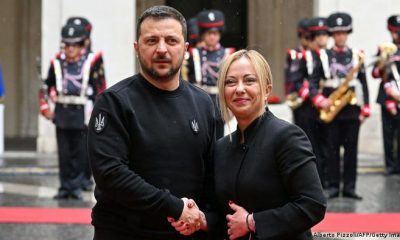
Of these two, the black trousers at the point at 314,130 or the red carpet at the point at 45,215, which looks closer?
the red carpet at the point at 45,215

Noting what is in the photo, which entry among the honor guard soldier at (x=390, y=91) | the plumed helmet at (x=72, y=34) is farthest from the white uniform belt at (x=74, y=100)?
the honor guard soldier at (x=390, y=91)

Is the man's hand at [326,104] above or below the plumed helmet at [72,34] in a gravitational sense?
below

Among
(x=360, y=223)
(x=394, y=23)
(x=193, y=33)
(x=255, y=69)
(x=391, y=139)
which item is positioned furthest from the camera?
(x=391, y=139)

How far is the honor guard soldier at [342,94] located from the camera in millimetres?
11133

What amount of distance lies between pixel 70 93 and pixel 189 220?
24.8 ft

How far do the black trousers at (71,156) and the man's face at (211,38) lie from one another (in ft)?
6.28

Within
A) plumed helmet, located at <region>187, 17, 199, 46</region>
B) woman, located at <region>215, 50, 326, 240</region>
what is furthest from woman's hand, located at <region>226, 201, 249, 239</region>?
plumed helmet, located at <region>187, 17, 199, 46</region>

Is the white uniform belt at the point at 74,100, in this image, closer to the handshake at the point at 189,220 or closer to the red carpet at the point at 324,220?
the red carpet at the point at 324,220

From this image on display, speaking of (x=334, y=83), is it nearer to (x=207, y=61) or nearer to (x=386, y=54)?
(x=386, y=54)

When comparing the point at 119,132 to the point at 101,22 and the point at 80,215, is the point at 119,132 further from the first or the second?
the point at 101,22

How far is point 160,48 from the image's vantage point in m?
3.87

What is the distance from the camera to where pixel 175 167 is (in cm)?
391

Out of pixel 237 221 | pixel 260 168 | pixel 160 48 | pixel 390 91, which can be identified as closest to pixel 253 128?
pixel 260 168

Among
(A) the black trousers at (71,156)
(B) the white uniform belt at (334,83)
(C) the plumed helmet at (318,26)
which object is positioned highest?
(C) the plumed helmet at (318,26)
